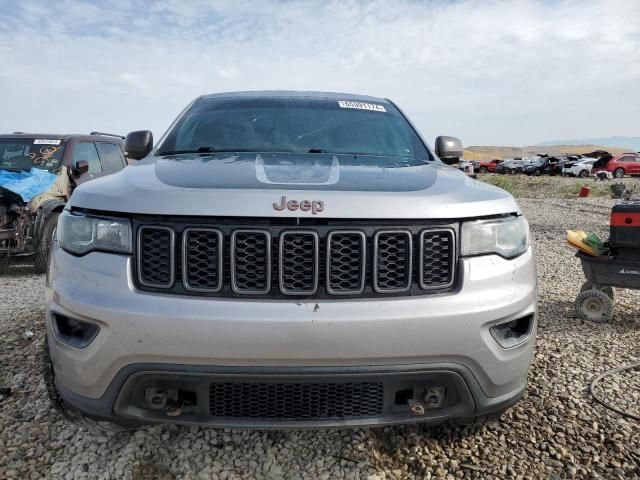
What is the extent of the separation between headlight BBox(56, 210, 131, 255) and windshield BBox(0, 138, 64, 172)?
18.7ft

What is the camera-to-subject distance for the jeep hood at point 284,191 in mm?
1924

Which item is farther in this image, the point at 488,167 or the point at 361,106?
the point at 488,167

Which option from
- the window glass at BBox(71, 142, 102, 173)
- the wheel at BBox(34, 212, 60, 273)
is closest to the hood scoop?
the wheel at BBox(34, 212, 60, 273)

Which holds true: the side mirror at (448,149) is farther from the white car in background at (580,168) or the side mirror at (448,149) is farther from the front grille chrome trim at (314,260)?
the white car in background at (580,168)

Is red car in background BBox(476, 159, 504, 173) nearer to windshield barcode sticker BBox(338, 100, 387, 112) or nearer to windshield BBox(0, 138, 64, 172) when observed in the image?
windshield BBox(0, 138, 64, 172)

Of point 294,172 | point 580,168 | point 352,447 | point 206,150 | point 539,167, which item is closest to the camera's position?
point 294,172

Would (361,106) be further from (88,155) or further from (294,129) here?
(88,155)

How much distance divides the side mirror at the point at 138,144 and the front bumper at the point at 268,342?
157cm

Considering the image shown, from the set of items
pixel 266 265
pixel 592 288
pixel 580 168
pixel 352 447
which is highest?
pixel 266 265

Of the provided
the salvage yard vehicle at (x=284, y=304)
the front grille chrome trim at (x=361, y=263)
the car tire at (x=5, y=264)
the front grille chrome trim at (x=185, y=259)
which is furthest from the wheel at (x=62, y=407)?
the car tire at (x=5, y=264)

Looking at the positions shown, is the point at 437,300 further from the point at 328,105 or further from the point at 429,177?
the point at 328,105

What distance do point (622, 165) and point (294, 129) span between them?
36.3 meters

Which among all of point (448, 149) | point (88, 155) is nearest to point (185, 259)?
point (448, 149)

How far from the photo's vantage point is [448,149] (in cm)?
365
